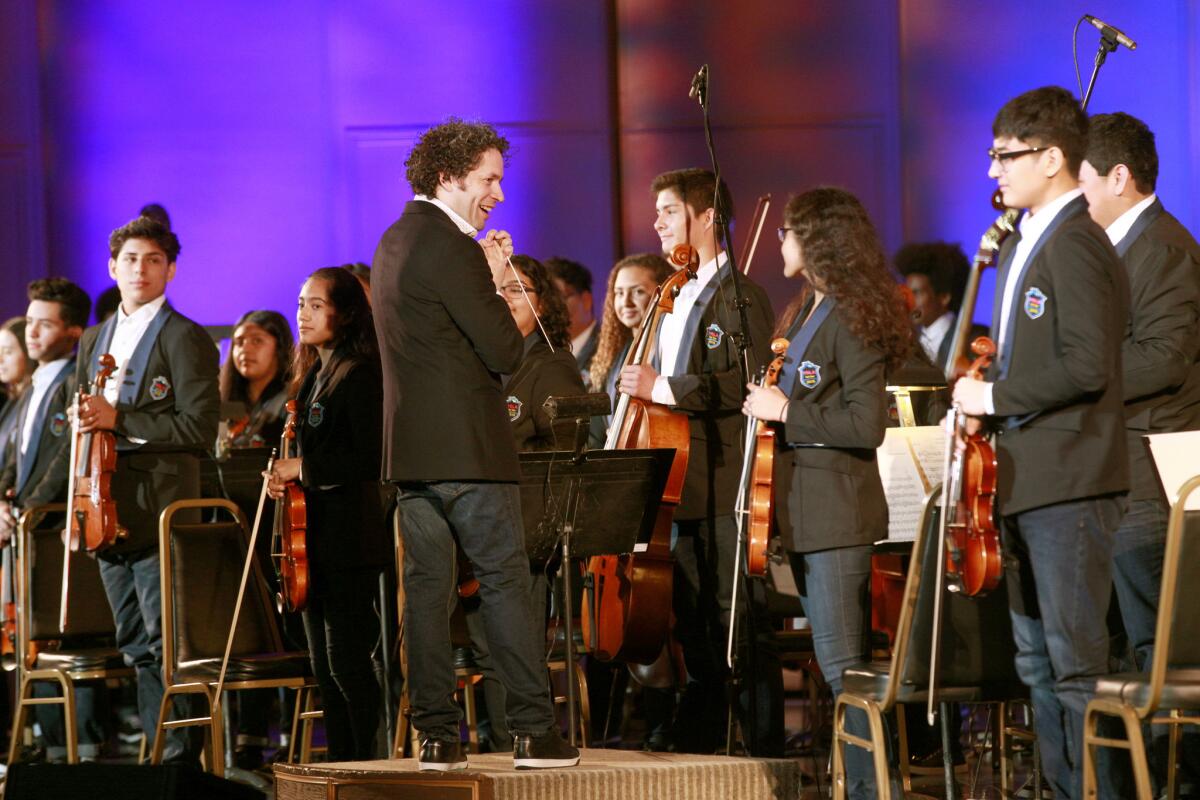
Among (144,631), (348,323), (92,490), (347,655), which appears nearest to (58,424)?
(92,490)

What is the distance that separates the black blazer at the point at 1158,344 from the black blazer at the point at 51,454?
3767mm

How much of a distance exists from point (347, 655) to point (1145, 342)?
238cm

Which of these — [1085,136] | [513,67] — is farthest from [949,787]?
[513,67]

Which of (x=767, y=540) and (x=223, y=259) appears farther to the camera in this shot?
(x=223, y=259)

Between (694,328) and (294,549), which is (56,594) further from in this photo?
(694,328)

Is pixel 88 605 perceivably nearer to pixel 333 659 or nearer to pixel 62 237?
pixel 333 659

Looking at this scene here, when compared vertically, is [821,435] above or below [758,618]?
above

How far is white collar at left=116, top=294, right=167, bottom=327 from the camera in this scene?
542 cm

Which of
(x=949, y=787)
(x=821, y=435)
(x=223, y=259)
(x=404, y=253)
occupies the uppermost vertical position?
(x=223, y=259)

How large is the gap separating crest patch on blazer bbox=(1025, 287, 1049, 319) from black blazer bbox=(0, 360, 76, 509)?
3785 millimetres

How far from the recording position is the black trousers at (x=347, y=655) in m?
4.55

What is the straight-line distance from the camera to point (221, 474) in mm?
5723

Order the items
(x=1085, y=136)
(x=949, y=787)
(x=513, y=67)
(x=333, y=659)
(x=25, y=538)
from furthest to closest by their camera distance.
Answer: (x=513, y=67), (x=25, y=538), (x=333, y=659), (x=949, y=787), (x=1085, y=136)

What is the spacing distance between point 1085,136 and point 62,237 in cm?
606
